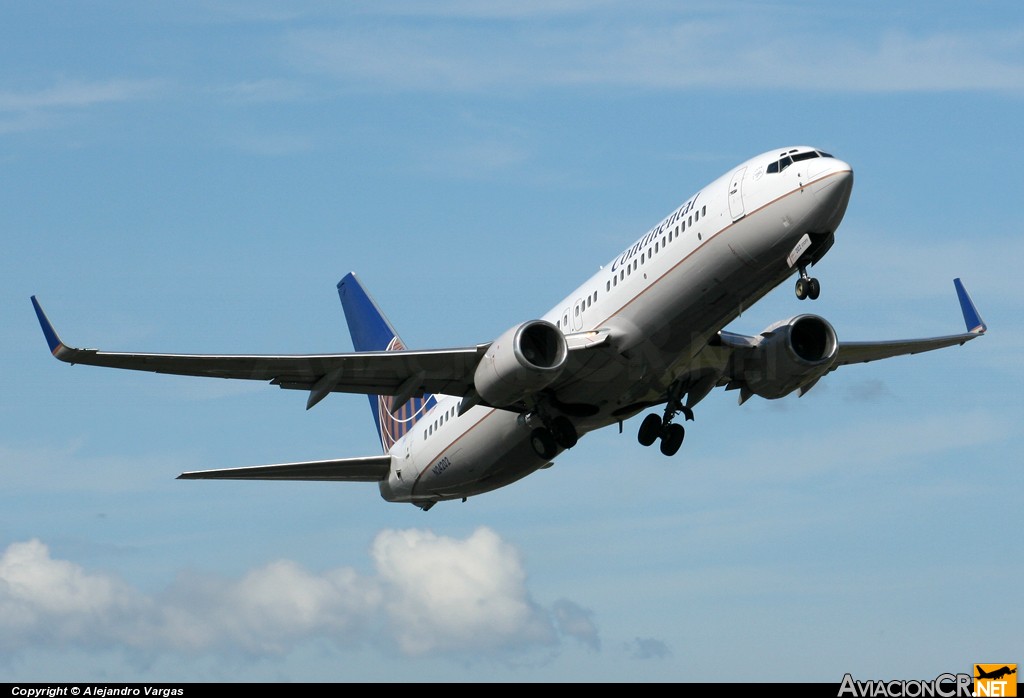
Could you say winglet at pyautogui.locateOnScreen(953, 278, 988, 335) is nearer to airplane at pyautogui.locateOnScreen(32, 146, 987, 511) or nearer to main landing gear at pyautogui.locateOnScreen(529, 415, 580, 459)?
airplane at pyautogui.locateOnScreen(32, 146, 987, 511)

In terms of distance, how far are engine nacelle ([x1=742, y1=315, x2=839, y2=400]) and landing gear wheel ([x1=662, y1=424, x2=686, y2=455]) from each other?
8.22 ft

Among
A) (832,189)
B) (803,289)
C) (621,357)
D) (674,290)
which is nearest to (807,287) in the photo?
(803,289)

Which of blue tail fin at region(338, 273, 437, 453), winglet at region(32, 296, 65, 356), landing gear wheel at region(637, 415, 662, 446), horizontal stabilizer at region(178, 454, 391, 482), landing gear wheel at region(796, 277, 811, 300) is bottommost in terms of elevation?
landing gear wheel at region(796, 277, 811, 300)

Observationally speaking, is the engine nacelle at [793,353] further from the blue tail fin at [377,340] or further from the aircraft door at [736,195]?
the blue tail fin at [377,340]

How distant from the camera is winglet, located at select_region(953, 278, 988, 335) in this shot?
145ft

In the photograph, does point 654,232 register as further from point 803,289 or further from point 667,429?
point 667,429

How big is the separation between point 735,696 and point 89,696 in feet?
40.4

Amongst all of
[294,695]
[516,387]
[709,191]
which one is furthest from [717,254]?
[294,695]

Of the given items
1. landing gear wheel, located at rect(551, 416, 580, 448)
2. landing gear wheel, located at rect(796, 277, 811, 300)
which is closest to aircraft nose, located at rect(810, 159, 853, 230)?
landing gear wheel, located at rect(796, 277, 811, 300)

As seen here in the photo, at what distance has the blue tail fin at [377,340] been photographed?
1924 inches

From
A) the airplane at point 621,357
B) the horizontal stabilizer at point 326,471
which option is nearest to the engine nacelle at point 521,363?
the airplane at point 621,357

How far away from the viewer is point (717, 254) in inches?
1351

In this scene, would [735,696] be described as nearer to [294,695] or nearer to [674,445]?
[294,695]

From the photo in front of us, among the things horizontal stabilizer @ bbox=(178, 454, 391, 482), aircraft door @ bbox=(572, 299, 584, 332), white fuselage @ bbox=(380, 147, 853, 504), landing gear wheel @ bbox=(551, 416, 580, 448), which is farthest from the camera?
horizontal stabilizer @ bbox=(178, 454, 391, 482)
